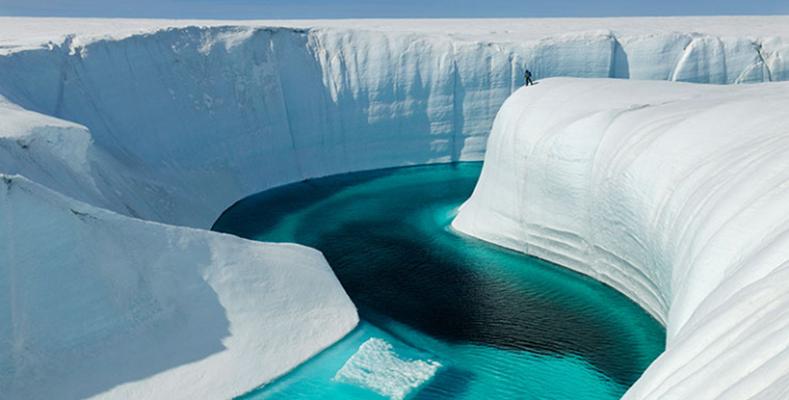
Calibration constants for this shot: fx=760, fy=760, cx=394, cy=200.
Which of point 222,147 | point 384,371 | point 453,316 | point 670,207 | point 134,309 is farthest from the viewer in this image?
point 222,147

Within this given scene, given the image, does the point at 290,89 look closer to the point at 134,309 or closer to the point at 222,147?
the point at 222,147

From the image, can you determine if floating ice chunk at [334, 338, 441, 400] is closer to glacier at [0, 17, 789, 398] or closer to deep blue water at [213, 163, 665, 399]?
deep blue water at [213, 163, 665, 399]

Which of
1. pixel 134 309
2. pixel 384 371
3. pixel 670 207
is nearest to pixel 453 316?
pixel 384 371

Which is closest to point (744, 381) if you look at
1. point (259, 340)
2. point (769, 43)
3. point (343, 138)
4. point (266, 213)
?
point (259, 340)

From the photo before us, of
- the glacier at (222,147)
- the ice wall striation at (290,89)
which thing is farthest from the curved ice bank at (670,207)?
the ice wall striation at (290,89)

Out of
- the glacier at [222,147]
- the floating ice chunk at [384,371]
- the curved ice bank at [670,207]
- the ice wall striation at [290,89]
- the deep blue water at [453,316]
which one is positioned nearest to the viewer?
the curved ice bank at [670,207]

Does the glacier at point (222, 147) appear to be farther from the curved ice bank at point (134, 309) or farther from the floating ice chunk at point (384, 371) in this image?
the floating ice chunk at point (384, 371)
